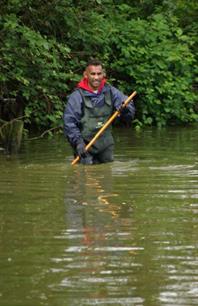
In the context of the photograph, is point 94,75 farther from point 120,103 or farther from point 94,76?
point 120,103

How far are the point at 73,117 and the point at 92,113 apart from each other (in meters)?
0.31

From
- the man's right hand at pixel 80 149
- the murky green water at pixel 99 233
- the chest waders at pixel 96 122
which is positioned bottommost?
the murky green water at pixel 99 233

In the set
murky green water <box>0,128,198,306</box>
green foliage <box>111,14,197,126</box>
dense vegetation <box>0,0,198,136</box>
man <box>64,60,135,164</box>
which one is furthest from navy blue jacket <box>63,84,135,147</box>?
green foliage <box>111,14,197,126</box>

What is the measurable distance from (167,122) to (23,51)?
5546 mm

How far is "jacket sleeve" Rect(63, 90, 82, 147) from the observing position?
1299 cm

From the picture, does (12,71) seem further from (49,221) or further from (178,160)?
(49,221)

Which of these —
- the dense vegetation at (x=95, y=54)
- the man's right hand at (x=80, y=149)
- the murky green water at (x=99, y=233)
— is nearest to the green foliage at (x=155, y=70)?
the dense vegetation at (x=95, y=54)

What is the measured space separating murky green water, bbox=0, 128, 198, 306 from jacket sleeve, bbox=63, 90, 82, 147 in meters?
0.40

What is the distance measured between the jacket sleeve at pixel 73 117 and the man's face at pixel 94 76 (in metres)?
0.24

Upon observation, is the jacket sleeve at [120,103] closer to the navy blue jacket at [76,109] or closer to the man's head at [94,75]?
the navy blue jacket at [76,109]

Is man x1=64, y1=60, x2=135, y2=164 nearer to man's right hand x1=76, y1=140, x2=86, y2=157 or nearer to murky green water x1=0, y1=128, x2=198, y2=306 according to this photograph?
man's right hand x1=76, y1=140, x2=86, y2=157

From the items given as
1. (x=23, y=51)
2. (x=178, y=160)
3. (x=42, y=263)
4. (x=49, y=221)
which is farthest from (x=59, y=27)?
(x=42, y=263)

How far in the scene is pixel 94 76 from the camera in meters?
13.0

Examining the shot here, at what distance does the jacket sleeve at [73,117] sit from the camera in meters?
13.0
